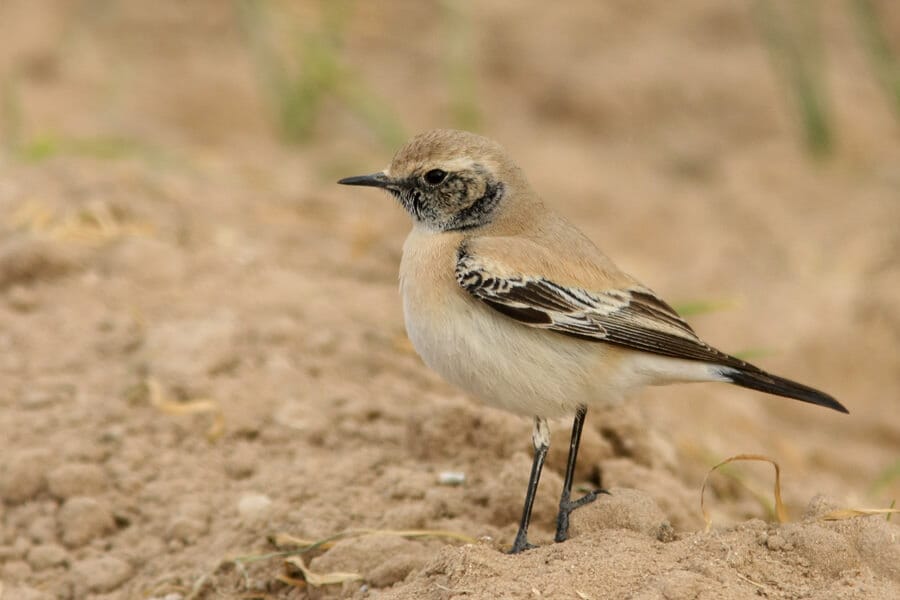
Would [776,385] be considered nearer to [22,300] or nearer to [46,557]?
[46,557]

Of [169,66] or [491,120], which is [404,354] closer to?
[491,120]

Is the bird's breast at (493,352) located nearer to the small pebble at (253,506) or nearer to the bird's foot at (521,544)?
the bird's foot at (521,544)

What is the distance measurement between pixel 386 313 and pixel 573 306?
108 inches

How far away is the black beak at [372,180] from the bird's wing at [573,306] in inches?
20.8

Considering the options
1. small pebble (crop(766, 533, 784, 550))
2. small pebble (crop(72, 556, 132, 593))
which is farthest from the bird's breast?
Result: small pebble (crop(72, 556, 132, 593))

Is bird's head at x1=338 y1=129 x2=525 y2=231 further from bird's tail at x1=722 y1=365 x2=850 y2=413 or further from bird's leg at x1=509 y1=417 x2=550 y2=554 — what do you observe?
bird's tail at x1=722 y1=365 x2=850 y2=413

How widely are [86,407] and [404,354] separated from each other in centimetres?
180

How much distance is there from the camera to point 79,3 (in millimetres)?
13281

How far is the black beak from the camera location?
5.36 meters

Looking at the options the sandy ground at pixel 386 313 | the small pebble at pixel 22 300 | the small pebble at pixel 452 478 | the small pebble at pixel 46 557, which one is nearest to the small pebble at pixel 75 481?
the sandy ground at pixel 386 313

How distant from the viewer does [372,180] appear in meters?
5.39

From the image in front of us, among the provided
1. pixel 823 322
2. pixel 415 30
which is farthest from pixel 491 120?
pixel 823 322

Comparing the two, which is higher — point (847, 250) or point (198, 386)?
point (847, 250)

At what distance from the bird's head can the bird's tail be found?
1273 mm
